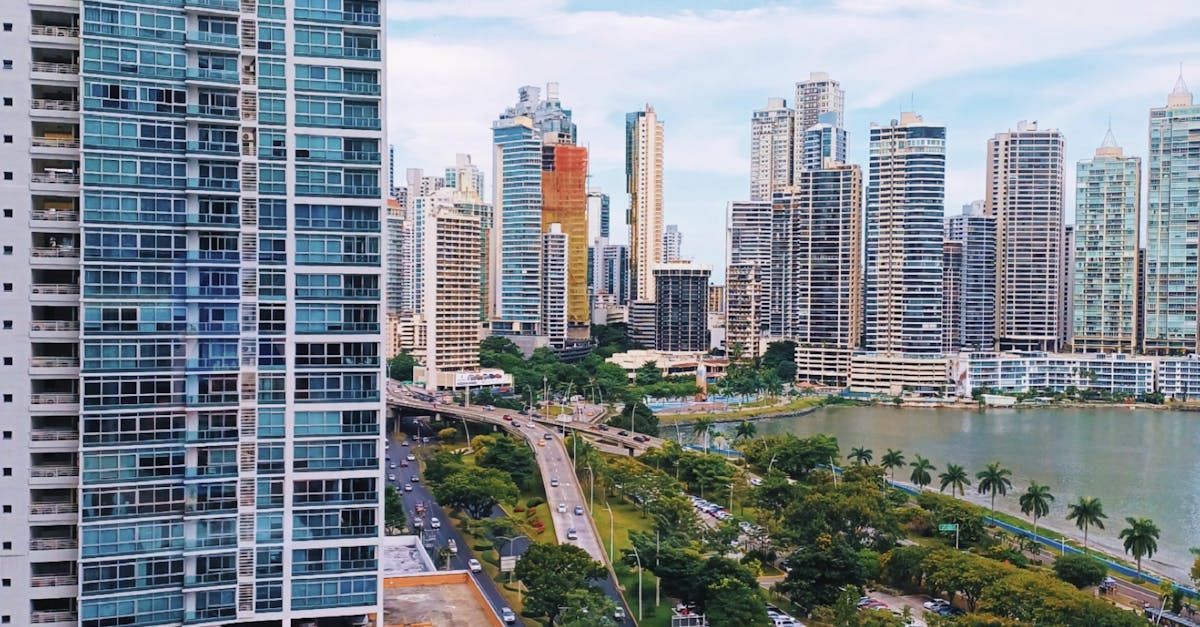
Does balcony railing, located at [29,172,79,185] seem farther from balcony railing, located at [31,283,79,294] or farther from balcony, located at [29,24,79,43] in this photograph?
balcony, located at [29,24,79,43]

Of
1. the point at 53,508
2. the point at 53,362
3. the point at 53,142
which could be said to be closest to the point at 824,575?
the point at 53,508

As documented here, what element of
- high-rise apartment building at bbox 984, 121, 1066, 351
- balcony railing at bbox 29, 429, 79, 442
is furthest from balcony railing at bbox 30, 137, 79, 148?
high-rise apartment building at bbox 984, 121, 1066, 351

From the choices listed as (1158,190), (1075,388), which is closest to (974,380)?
(1075,388)

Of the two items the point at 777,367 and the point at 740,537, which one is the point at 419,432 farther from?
the point at 777,367

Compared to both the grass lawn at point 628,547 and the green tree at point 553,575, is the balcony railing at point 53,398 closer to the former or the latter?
the green tree at point 553,575

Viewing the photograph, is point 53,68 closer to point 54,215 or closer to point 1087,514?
point 54,215

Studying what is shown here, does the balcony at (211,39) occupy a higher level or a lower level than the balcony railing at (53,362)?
higher

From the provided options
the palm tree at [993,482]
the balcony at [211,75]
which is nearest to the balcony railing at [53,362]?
the balcony at [211,75]
